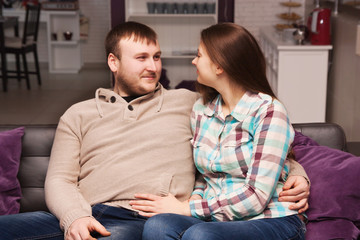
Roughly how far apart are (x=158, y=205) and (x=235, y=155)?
314 millimetres

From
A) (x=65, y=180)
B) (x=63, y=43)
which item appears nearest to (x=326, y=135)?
(x=65, y=180)

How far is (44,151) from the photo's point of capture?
7.55 ft

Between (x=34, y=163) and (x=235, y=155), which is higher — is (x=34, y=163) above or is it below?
below

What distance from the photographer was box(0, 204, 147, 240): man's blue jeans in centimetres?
181

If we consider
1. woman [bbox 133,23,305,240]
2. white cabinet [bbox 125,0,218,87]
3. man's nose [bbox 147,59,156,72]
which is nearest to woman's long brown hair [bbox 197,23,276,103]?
woman [bbox 133,23,305,240]

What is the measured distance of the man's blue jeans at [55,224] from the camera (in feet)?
5.95

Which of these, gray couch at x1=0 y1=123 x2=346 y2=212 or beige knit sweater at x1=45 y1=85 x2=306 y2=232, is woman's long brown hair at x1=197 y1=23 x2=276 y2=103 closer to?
beige knit sweater at x1=45 y1=85 x2=306 y2=232

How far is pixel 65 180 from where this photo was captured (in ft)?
6.55

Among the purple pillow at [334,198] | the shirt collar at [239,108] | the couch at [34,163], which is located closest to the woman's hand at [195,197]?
→ the shirt collar at [239,108]

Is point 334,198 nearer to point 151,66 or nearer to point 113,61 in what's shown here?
point 151,66

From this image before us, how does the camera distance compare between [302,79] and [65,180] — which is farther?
[302,79]

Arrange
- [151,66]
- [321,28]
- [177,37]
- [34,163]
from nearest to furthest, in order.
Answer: [151,66]
[34,163]
[321,28]
[177,37]

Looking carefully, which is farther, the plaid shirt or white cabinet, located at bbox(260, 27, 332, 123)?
white cabinet, located at bbox(260, 27, 332, 123)

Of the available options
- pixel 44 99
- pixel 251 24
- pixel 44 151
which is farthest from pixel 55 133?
pixel 251 24
